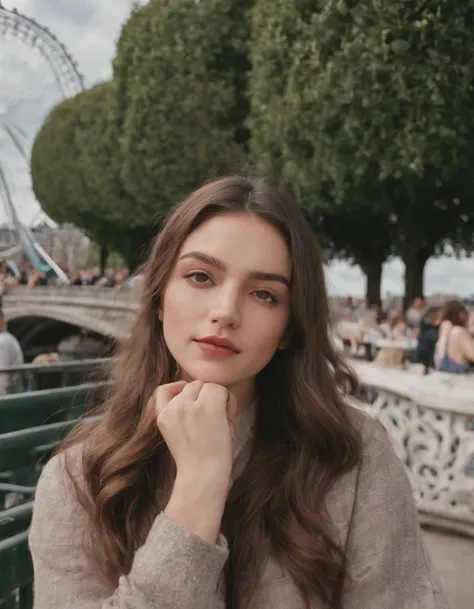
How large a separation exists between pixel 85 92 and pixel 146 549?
3802 centimetres

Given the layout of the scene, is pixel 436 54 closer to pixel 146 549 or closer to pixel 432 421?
pixel 432 421

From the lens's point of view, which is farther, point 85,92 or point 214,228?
point 85,92

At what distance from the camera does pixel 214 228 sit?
4.19 ft

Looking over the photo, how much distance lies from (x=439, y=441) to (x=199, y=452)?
3.84 meters

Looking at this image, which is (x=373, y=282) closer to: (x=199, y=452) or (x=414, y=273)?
(x=414, y=273)

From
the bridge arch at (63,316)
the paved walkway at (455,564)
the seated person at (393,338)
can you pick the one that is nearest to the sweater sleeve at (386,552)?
the paved walkway at (455,564)

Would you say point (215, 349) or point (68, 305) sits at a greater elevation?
point (215, 349)

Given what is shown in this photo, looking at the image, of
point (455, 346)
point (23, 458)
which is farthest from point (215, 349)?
point (455, 346)

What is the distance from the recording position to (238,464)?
1.32 meters

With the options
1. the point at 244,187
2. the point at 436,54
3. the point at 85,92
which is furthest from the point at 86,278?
the point at 244,187

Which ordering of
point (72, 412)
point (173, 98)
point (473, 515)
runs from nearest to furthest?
point (72, 412) → point (473, 515) → point (173, 98)

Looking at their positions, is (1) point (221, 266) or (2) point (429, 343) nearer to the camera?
(1) point (221, 266)

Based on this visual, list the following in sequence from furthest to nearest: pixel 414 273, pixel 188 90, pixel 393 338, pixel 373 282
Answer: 1. pixel 373 282
2. pixel 188 90
3. pixel 414 273
4. pixel 393 338

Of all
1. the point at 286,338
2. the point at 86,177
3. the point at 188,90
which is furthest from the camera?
the point at 86,177
